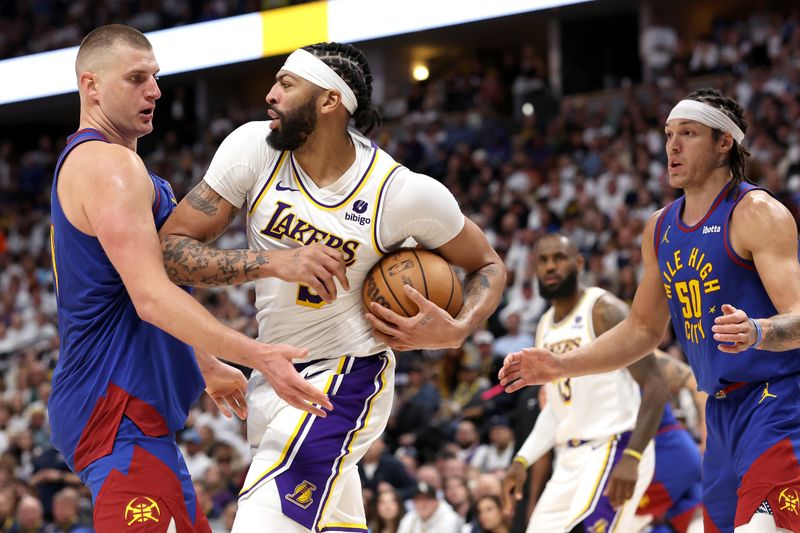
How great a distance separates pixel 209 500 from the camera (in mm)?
10805

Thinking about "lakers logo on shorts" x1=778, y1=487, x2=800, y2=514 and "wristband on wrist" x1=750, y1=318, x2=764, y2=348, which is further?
"lakers logo on shorts" x1=778, y1=487, x2=800, y2=514

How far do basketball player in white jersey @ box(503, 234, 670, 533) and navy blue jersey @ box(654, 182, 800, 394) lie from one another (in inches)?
63.0

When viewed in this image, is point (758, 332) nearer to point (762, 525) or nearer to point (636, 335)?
point (762, 525)

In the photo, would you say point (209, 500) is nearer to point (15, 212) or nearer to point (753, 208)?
point (753, 208)

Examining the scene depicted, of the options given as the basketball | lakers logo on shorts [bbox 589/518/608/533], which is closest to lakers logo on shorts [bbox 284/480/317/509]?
the basketball

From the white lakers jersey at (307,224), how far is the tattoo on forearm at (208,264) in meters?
0.30

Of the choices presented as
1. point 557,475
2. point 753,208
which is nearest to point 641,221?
point 557,475

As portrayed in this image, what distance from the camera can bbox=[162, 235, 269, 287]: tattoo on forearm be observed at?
3863 mm

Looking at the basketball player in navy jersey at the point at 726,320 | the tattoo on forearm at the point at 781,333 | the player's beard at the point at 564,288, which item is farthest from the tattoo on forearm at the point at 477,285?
the player's beard at the point at 564,288

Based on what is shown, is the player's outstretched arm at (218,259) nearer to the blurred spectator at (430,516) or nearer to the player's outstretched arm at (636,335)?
the player's outstretched arm at (636,335)

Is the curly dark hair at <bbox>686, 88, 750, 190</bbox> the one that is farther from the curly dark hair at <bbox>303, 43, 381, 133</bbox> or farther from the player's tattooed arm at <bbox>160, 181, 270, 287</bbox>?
the player's tattooed arm at <bbox>160, 181, 270, 287</bbox>

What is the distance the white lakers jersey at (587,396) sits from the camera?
6.41 meters

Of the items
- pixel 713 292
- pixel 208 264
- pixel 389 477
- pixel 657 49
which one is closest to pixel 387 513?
pixel 389 477

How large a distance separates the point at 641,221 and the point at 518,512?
6.04 metres
